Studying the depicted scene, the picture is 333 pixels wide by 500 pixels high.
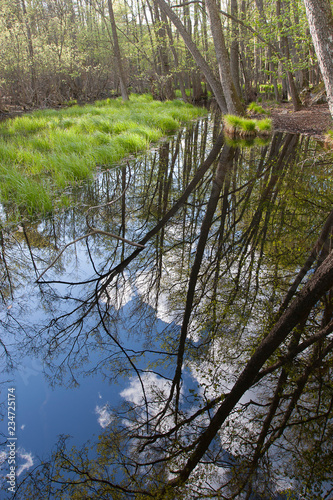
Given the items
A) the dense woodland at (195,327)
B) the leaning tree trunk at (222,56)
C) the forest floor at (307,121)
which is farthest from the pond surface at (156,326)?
the leaning tree trunk at (222,56)

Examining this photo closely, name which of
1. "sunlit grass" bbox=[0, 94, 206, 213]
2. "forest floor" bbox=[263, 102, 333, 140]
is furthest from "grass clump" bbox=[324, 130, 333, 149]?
"sunlit grass" bbox=[0, 94, 206, 213]

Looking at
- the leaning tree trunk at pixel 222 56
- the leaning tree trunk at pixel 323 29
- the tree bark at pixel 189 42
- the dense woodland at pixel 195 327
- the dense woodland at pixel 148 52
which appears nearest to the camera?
the dense woodland at pixel 195 327

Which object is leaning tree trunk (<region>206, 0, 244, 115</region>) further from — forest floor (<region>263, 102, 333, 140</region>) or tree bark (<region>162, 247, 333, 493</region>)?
tree bark (<region>162, 247, 333, 493</region>)

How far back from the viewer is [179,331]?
2.46m

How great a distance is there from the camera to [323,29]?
412 cm

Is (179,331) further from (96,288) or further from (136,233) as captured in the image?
(136,233)

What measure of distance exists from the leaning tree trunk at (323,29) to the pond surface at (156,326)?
1.72 m

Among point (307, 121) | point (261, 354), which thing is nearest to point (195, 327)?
point (261, 354)

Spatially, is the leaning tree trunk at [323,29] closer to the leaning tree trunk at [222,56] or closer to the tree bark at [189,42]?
the leaning tree trunk at [222,56]

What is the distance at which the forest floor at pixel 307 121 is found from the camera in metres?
9.13

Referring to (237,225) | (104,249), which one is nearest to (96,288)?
(104,249)

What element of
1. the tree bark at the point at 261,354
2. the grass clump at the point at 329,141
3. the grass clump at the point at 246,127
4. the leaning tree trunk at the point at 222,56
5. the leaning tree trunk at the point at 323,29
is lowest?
the tree bark at the point at 261,354

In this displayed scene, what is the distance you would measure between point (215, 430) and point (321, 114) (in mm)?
11866

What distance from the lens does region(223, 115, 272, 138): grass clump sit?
8.67 meters
